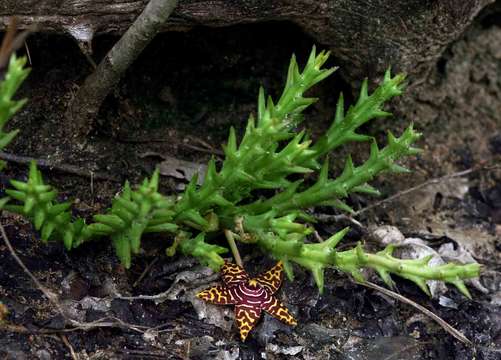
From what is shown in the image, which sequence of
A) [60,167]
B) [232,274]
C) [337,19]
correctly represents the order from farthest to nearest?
[337,19] < [60,167] < [232,274]

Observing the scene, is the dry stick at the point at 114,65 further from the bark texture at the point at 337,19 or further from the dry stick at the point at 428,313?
the dry stick at the point at 428,313

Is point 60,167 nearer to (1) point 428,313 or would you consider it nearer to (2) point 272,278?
(2) point 272,278

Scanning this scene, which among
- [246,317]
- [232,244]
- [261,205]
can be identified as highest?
[261,205]

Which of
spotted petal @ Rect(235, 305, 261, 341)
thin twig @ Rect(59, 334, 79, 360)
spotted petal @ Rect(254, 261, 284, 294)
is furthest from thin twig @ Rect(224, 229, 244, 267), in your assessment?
thin twig @ Rect(59, 334, 79, 360)

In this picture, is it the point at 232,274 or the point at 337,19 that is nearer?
the point at 232,274

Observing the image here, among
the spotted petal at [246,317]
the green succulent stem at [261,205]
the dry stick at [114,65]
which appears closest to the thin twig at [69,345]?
the green succulent stem at [261,205]

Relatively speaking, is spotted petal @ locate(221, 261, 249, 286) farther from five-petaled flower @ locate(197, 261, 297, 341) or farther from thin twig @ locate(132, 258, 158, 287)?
thin twig @ locate(132, 258, 158, 287)

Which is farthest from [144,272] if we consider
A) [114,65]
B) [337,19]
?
[337,19]
